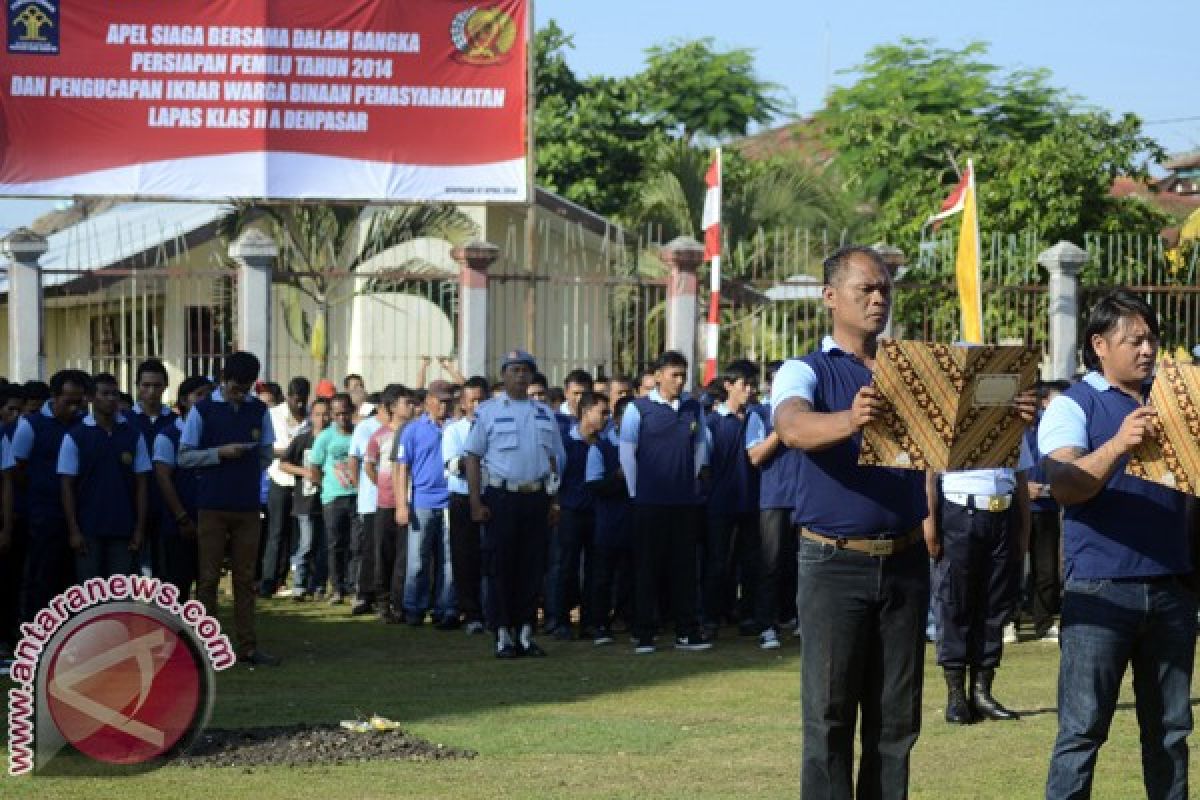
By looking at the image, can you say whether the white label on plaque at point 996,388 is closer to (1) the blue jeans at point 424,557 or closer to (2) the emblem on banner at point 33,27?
(1) the blue jeans at point 424,557

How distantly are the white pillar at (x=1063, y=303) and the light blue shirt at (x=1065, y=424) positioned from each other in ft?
49.3

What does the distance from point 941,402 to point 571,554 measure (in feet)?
33.4

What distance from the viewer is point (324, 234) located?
2712 centimetres

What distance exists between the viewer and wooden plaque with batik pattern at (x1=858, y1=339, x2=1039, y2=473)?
628 cm

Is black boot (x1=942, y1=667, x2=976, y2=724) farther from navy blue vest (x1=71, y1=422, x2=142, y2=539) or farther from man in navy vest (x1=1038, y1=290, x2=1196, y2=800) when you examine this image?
navy blue vest (x1=71, y1=422, x2=142, y2=539)

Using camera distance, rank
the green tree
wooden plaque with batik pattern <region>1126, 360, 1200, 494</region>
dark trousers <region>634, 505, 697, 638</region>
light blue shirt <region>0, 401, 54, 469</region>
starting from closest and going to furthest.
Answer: wooden plaque with batik pattern <region>1126, 360, 1200, 494</region>
light blue shirt <region>0, 401, 54, 469</region>
dark trousers <region>634, 505, 697, 638</region>
the green tree

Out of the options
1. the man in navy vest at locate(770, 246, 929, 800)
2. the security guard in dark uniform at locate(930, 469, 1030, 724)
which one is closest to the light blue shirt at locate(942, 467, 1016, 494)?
the security guard in dark uniform at locate(930, 469, 1030, 724)

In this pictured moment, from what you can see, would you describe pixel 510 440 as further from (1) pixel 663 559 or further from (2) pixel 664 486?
(1) pixel 663 559

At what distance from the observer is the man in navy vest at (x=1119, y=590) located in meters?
6.99

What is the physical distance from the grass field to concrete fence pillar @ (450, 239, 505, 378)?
563 cm

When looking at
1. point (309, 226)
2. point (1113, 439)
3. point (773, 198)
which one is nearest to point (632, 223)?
point (773, 198)

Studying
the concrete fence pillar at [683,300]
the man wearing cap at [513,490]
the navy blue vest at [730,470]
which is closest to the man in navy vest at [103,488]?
the man wearing cap at [513,490]

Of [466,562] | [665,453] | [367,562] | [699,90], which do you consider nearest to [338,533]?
[367,562]

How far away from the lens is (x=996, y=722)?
37.0 feet
